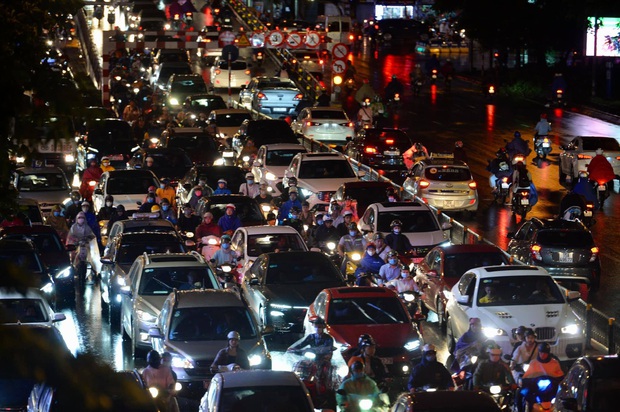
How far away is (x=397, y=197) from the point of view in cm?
2823

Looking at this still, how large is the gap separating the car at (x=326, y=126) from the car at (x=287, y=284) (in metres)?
21.6

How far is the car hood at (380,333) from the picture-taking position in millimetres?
17906

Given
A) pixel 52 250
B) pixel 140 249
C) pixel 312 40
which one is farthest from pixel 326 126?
pixel 140 249

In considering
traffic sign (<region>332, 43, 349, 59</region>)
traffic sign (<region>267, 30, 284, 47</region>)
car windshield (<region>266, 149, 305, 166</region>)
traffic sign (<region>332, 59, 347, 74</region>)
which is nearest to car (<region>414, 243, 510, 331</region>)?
car windshield (<region>266, 149, 305, 166</region>)

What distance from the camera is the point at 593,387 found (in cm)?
1195

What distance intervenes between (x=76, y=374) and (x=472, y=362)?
13038mm

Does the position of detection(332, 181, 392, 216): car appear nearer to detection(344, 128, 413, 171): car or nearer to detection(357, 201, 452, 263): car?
detection(357, 201, 452, 263): car

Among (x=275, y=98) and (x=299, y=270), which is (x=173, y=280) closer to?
(x=299, y=270)

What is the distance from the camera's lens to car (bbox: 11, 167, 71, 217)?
1220 inches

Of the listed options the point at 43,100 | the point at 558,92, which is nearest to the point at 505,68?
the point at 558,92

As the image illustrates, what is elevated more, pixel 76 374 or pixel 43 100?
pixel 43 100

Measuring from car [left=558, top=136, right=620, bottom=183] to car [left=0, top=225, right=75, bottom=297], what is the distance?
56.3 feet

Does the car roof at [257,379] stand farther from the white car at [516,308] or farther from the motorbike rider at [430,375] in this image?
the white car at [516,308]

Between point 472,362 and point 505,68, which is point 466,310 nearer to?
point 472,362
